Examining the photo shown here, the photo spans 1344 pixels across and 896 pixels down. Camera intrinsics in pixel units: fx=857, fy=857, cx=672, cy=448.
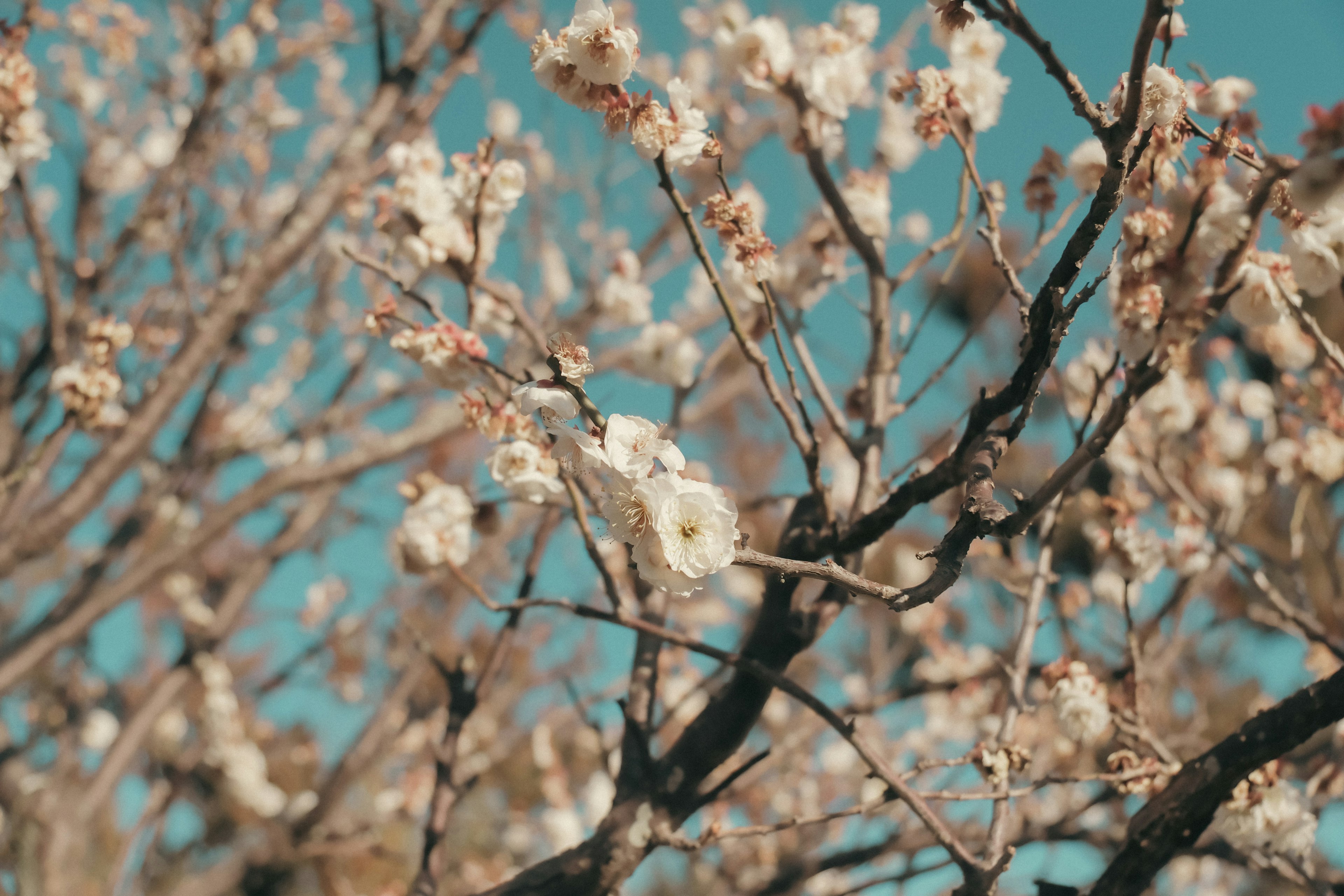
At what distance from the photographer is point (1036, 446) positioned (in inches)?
427

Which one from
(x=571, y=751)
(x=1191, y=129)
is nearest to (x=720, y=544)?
(x=1191, y=129)

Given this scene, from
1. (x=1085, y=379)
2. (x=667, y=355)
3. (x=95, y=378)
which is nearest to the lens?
(x=95, y=378)

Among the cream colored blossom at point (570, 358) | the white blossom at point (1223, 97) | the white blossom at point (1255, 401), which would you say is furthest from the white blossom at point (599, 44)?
the white blossom at point (1255, 401)

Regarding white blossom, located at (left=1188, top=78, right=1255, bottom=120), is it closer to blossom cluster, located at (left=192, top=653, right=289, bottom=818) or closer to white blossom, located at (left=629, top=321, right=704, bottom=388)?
white blossom, located at (left=629, top=321, right=704, bottom=388)

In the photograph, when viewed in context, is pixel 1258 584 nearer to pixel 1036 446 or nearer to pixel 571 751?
pixel 571 751

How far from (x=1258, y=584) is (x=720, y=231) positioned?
1.56 meters

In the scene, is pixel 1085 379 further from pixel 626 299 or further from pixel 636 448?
pixel 636 448

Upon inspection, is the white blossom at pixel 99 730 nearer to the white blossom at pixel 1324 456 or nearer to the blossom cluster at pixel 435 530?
the blossom cluster at pixel 435 530

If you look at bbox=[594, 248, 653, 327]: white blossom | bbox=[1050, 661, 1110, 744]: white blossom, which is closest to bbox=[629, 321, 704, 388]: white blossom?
bbox=[594, 248, 653, 327]: white blossom

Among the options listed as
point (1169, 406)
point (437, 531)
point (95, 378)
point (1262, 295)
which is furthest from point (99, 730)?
point (1262, 295)

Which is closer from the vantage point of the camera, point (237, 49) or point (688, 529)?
point (688, 529)

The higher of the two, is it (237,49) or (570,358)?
(237,49)

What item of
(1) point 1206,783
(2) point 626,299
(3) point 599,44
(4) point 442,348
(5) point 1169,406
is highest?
(5) point 1169,406

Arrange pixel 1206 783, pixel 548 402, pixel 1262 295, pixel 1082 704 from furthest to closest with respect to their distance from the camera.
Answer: pixel 1082 704, pixel 1262 295, pixel 1206 783, pixel 548 402
